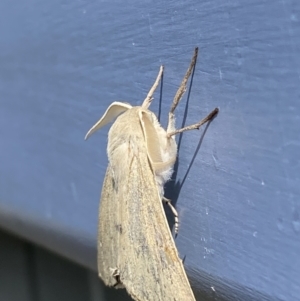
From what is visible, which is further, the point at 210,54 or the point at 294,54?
the point at 210,54

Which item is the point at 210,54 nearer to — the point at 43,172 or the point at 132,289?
the point at 132,289

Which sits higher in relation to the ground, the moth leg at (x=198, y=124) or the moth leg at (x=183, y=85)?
the moth leg at (x=183, y=85)

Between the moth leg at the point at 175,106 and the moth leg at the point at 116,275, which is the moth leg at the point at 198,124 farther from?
the moth leg at the point at 116,275

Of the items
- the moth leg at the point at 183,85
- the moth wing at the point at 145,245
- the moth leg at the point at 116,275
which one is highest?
the moth leg at the point at 183,85

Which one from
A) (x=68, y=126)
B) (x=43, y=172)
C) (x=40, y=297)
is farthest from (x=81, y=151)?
(x=40, y=297)

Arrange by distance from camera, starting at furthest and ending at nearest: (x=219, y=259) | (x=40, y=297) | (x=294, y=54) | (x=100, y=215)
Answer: (x=40, y=297) < (x=100, y=215) < (x=219, y=259) < (x=294, y=54)

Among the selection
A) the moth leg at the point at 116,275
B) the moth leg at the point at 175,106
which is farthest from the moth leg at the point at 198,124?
the moth leg at the point at 116,275
